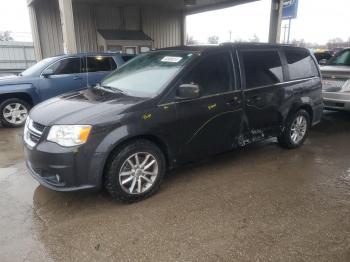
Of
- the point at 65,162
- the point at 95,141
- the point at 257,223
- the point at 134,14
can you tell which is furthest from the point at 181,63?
the point at 134,14

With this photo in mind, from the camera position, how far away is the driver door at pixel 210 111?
3.71m

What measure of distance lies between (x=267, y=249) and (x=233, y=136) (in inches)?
71.6

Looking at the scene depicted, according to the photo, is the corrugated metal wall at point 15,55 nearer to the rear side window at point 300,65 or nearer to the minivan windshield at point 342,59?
the minivan windshield at point 342,59

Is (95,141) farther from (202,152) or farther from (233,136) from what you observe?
(233,136)

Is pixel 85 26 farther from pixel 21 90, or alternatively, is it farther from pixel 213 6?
pixel 21 90

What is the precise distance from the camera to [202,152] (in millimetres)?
3986

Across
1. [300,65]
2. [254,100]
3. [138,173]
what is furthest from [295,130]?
[138,173]

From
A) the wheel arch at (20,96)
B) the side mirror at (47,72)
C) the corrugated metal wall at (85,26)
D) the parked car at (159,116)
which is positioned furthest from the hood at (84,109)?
the corrugated metal wall at (85,26)

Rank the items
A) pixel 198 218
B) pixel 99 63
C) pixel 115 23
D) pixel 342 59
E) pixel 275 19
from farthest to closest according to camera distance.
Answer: pixel 115 23
pixel 275 19
pixel 342 59
pixel 99 63
pixel 198 218

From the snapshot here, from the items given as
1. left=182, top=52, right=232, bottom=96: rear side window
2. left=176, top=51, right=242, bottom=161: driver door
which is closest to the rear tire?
left=176, top=51, right=242, bottom=161: driver door

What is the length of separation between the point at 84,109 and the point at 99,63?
4850 mm

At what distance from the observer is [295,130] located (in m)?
5.25

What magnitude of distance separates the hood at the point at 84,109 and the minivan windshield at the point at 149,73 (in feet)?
0.73

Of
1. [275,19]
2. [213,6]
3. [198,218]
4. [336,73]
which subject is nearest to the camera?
[198,218]
